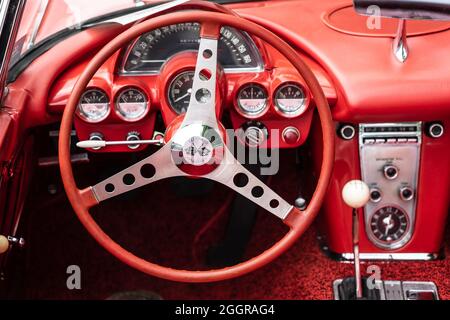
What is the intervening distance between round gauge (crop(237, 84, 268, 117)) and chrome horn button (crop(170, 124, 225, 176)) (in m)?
0.24

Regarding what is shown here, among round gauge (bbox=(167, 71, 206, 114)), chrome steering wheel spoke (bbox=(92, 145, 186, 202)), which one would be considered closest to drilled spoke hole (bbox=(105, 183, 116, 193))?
chrome steering wheel spoke (bbox=(92, 145, 186, 202))

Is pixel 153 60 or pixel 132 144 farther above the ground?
pixel 153 60

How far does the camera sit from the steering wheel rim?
1.47 meters

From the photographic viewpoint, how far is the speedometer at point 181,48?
173 centimetres

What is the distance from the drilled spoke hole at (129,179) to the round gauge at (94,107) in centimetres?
24

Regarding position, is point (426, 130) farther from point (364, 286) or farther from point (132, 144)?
point (132, 144)

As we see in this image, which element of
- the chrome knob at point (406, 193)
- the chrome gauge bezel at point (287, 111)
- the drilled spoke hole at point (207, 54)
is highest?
the drilled spoke hole at point (207, 54)

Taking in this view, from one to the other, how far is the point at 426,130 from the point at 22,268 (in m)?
1.59

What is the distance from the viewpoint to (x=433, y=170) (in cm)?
211

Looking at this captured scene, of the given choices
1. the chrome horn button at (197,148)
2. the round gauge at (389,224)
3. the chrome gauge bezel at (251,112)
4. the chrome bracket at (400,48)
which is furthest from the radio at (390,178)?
the chrome horn button at (197,148)

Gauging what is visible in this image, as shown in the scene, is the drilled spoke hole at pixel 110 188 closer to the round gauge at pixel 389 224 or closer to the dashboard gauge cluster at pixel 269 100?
the dashboard gauge cluster at pixel 269 100

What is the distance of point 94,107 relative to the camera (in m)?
1.74

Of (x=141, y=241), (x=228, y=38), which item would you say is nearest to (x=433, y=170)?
(x=228, y=38)

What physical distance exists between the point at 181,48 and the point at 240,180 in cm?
44
